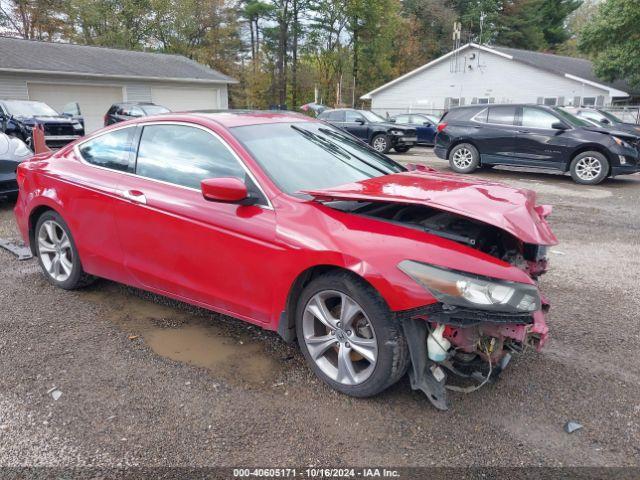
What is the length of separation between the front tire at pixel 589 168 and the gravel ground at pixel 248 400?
23.8 feet

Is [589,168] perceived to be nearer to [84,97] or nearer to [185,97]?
[84,97]

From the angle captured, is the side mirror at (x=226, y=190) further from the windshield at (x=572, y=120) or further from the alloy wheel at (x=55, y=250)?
the windshield at (x=572, y=120)

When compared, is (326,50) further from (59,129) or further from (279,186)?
(279,186)

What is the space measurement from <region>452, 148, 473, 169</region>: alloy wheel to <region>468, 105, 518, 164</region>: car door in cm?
30

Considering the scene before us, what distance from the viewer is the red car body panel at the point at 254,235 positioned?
2715 mm

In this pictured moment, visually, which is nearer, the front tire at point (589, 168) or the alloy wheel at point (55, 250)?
the alloy wheel at point (55, 250)

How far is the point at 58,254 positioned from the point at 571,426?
13.6 ft

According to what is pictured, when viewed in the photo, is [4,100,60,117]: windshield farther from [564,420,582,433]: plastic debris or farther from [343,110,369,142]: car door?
[564,420,582,433]: plastic debris

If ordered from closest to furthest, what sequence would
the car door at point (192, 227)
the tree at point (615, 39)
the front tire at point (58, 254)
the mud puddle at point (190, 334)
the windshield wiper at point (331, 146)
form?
the car door at point (192, 227) < the mud puddle at point (190, 334) < the windshield wiper at point (331, 146) < the front tire at point (58, 254) < the tree at point (615, 39)

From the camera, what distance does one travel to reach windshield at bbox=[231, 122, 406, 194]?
3.41 m

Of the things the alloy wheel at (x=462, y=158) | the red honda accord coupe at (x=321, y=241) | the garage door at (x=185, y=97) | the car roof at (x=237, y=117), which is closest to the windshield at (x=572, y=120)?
the alloy wheel at (x=462, y=158)

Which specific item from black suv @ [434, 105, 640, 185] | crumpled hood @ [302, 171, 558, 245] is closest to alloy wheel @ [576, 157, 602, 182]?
black suv @ [434, 105, 640, 185]

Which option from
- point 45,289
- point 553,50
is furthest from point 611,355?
point 553,50

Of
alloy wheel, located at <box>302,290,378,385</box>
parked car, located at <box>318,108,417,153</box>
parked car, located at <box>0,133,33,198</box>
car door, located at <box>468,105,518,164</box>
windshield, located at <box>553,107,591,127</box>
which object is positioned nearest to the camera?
alloy wheel, located at <box>302,290,378,385</box>
